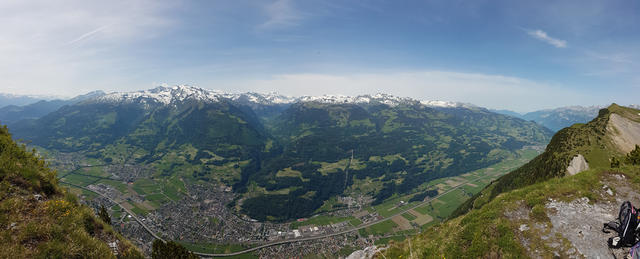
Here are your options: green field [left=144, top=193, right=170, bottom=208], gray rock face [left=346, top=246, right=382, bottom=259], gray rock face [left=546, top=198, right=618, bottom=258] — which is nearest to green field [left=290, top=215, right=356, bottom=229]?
green field [left=144, top=193, right=170, bottom=208]

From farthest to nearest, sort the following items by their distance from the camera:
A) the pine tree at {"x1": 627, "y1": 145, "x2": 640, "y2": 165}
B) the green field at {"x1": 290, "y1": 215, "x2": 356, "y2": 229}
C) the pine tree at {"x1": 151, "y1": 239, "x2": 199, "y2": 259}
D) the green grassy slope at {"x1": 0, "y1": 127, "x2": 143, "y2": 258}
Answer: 1. the green field at {"x1": 290, "y1": 215, "x2": 356, "y2": 229}
2. the pine tree at {"x1": 627, "y1": 145, "x2": 640, "y2": 165}
3. the pine tree at {"x1": 151, "y1": 239, "x2": 199, "y2": 259}
4. the green grassy slope at {"x1": 0, "y1": 127, "x2": 143, "y2": 258}

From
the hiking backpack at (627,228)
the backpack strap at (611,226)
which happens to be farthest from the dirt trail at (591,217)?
the hiking backpack at (627,228)

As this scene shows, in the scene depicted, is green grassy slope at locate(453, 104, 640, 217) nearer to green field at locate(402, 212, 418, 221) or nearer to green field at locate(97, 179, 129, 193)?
green field at locate(402, 212, 418, 221)

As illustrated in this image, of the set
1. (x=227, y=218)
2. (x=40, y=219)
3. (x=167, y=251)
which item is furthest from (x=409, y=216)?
(x=40, y=219)

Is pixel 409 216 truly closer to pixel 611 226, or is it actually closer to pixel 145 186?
pixel 611 226

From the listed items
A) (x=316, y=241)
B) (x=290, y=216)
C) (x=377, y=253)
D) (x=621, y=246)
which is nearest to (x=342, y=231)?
(x=316, y=241)

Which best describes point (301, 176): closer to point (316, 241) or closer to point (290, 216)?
point (290, 216)
